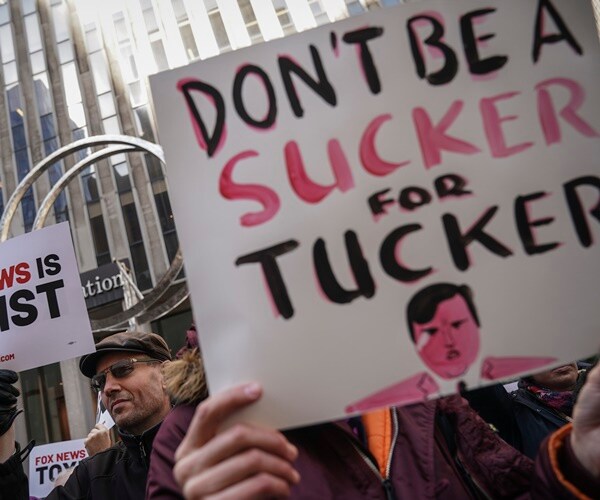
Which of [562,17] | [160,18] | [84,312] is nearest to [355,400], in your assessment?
[562,17]

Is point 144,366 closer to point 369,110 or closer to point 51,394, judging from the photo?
point 369,110

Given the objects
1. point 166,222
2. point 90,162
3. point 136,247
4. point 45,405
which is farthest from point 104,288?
point 90,162

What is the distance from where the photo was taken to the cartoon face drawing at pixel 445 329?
94cm

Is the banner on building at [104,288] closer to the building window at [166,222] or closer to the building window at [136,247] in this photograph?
the building window at [136,247]

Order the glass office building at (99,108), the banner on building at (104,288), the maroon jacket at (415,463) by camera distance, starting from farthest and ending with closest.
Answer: the glass office building at (99,108) → the banner on building at (104,288) → the maroon jacket at (415,463)

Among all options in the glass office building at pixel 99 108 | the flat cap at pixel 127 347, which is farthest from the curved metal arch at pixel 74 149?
the glass office building at pixel 99 108

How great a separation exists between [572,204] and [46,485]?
5791mm

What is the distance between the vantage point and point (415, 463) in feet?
3.93

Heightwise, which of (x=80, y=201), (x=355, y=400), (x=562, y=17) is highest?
(x=80, y=201)

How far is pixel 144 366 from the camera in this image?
2.68 meters

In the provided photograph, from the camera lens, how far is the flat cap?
104 inches

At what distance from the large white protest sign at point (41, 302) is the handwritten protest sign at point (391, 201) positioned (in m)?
1.59

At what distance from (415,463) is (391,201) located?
0.60 m

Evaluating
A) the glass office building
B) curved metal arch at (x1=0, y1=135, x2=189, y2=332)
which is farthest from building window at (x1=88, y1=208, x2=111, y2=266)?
curved metal arch at (x1=0, y1=135, x2=189, y2=332)
